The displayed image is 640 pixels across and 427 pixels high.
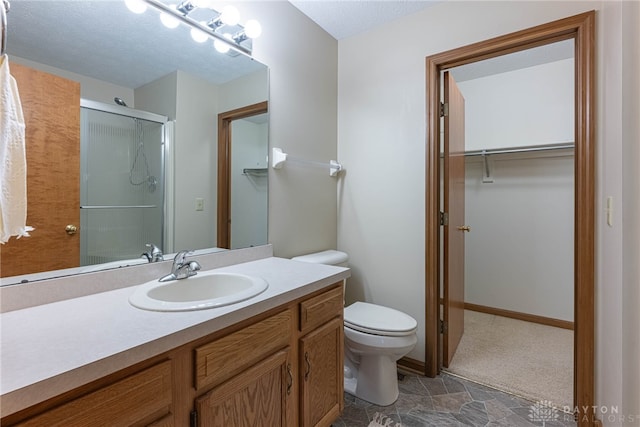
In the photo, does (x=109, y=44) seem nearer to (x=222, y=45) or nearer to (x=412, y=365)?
(x=222, y=45)

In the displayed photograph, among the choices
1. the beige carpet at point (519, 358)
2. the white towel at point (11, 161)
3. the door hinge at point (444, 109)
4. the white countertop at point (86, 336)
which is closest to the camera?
the white countertop at point (86, 336)

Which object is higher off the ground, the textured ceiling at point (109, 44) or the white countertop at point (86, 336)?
the textured ceiling at point (109, 44)

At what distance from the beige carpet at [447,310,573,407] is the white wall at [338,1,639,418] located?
15.0 inches

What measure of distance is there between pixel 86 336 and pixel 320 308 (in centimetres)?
81

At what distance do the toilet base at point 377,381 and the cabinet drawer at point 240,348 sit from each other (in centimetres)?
82

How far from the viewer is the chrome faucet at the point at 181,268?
4.06 ft

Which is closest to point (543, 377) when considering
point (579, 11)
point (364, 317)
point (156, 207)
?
point (364, 317)

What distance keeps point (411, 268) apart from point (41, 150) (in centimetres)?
195

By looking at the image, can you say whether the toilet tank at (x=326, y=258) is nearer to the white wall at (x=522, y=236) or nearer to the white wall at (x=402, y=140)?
the white wall at (x=402, y=140)

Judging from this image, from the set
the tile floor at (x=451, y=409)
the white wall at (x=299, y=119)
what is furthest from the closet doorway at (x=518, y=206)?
the white wall at (x=299, y=119)

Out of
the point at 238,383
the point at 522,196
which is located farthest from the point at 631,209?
the point at 522,196

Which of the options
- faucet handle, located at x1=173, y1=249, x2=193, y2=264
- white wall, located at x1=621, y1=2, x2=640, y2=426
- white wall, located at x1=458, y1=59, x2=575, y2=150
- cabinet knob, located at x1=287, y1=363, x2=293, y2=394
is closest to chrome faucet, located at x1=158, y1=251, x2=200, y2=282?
faucet handle, located at x1=173, y1=249, x2=193, y2=264

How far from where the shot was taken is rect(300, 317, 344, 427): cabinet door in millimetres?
1220

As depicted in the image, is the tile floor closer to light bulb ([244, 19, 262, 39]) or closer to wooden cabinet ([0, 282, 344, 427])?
wooden cabinet ([0, 282, 344, 427])
